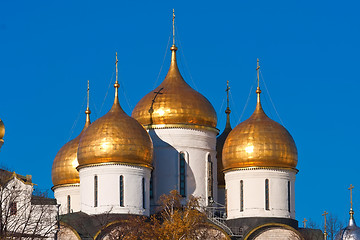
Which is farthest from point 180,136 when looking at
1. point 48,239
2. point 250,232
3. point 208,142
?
point 48,239

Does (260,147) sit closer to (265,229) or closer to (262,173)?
(262,173)

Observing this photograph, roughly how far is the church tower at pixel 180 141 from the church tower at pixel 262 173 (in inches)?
66.9

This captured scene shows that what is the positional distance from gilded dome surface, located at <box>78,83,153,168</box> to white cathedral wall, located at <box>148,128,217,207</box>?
212 cm

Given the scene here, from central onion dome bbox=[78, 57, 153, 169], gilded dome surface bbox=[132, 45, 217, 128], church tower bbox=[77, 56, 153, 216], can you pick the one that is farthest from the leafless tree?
gilded dome surface bbox=[132, 45, 217, 128]

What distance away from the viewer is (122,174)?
49.0 meters

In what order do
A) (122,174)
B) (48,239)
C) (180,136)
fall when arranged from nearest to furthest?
(48,239) → (122,174) → (180,136)

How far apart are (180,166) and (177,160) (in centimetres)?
28

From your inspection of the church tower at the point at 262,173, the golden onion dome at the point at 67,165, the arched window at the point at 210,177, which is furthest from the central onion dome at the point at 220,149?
the golden onion dome at the point at 67,165

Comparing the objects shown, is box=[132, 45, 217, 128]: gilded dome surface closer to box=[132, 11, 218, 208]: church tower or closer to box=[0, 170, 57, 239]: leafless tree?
box=[132, 11, 218, 208]: church tower

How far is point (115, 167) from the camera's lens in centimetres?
4900

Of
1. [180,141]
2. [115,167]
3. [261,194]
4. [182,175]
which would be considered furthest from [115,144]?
[261,194]

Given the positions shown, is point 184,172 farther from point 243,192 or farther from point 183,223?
point 183,223

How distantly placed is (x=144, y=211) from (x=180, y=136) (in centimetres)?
441

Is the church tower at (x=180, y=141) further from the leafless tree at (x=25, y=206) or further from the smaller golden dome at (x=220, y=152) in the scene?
the leafless tree at (x=25, y=206)
